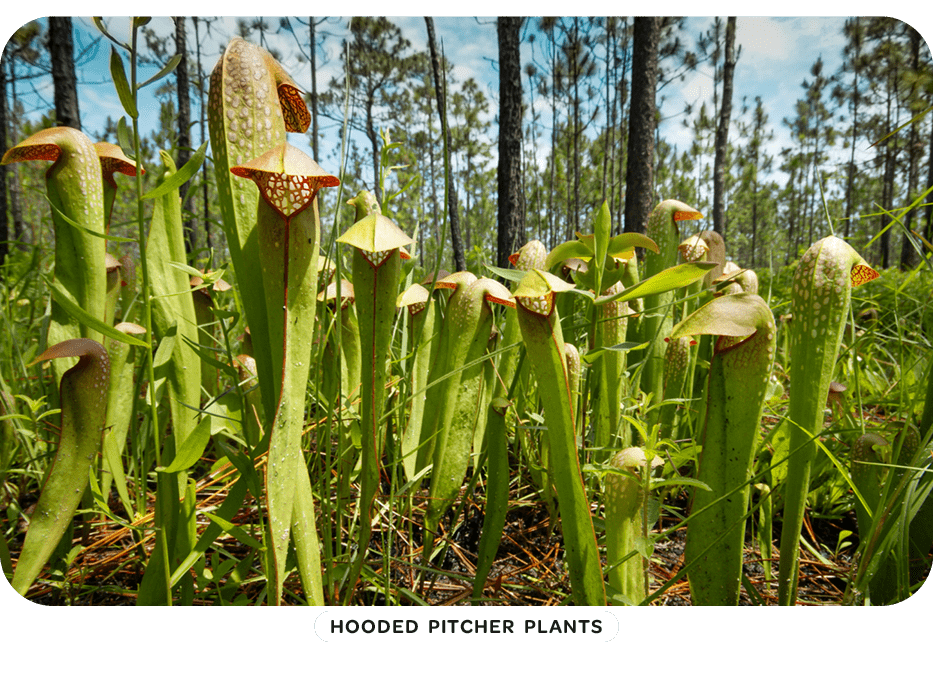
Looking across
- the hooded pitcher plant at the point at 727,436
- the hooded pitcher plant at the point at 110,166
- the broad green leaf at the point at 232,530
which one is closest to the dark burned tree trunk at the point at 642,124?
the hooded pitcher plant at the point at 727,436

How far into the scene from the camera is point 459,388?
881 mm

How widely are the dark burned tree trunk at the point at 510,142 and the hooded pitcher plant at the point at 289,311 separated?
58 centimetres

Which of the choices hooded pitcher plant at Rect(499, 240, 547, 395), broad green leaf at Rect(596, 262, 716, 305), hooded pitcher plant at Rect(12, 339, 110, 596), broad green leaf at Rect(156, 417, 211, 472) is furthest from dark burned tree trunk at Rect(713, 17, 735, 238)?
hooded pitcher plant at Rect(12, 339, 110, 596)

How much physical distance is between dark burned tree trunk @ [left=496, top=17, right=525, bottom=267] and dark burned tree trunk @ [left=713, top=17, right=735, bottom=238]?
372 millimetres

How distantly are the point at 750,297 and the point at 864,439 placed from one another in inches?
13.5

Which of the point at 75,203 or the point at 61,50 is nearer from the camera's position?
the point at 75,203

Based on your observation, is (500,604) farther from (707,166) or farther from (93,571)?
(707,166)

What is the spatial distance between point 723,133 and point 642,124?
19cm

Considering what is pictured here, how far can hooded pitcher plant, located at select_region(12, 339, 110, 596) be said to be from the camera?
629 millimetres

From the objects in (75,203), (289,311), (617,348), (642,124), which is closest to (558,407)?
(617,348)

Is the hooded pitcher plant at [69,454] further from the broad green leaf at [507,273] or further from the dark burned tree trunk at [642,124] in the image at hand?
the dark burned tree trunk at [642,124]

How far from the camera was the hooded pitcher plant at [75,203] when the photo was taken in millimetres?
709

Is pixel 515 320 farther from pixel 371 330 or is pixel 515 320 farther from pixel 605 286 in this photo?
pixel 371 330

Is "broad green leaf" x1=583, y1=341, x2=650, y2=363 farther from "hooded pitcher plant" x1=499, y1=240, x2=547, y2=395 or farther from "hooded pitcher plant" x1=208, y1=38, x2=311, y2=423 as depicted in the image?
"hooded pitcher plant" x1=208, y1=38, x2=311, y2=423
